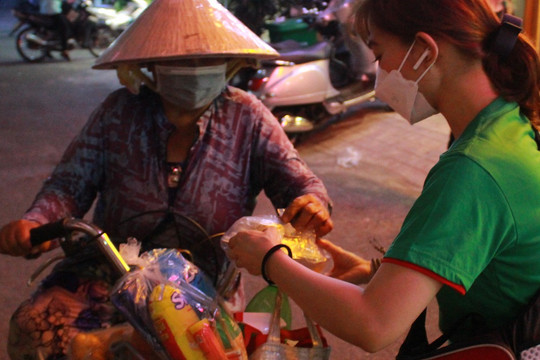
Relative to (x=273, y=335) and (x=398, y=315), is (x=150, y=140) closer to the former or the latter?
(x=273, y=335)

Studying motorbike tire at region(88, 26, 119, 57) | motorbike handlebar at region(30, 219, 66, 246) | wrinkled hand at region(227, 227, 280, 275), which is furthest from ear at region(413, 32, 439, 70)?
motorbike tire at region(88, 26, 119, 57)

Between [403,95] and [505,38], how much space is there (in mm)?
307

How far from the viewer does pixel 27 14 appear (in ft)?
36.0

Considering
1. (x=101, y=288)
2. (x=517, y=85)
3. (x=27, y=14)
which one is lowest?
(x=27, y=14)

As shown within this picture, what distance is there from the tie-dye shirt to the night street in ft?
4.47

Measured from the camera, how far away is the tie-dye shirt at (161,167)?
2.05 m

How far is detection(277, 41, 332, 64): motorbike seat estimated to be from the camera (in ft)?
19.8

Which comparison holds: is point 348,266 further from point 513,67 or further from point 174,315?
point 513,67

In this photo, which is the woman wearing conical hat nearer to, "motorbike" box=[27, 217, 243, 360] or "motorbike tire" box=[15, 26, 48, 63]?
"motorbike" box=[27, 217, 243, 360]

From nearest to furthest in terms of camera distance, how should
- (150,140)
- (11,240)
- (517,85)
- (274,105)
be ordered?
1. (517,85)
2. (11,240)
3. (150,140)
4. (274,105)

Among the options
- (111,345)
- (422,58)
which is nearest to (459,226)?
(422,58)

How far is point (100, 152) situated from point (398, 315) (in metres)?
1.38

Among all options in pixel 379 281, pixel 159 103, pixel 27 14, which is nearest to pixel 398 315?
pixel 379 281

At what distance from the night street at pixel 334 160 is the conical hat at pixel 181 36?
1792 mm
